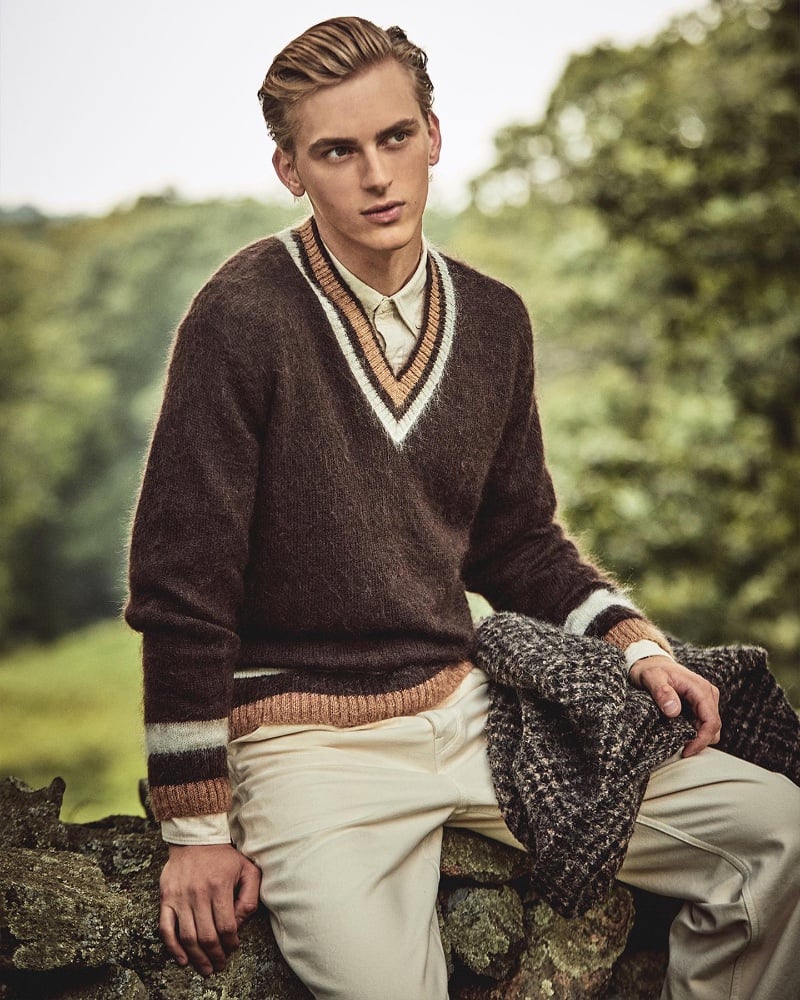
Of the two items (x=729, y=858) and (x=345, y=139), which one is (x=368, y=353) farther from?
(x=729, y=858)

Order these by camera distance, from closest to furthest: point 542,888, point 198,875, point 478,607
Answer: point 198,875 → point 542,888 → point 478,607

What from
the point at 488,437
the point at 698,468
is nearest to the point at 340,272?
the point at 488,437

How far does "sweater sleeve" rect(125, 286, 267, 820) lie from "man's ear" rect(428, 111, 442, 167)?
1.83 feet

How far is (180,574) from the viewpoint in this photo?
1779mm

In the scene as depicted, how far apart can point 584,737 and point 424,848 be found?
358mm

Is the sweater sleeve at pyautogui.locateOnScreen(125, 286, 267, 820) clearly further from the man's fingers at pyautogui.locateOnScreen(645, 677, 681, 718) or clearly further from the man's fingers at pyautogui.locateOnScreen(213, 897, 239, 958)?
the man's fingers at pyautogui.locateOnScreen(645, 677, 681, 718)

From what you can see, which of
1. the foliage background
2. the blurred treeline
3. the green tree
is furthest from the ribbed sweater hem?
the green tree

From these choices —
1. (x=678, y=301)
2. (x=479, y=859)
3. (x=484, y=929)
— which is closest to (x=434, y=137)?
(x=479, y=859)

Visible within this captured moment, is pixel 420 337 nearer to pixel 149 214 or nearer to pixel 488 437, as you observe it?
pixel 488 437

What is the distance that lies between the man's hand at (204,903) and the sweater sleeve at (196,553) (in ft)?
0.27

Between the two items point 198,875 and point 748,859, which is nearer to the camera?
point 198,875

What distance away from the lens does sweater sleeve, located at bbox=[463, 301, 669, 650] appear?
227cm

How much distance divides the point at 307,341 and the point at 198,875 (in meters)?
0.96

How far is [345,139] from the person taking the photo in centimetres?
189
